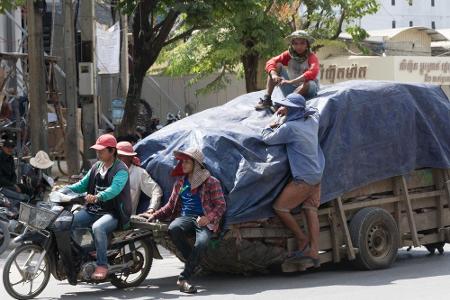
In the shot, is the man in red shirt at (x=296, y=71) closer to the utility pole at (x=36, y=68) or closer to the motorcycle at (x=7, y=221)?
the motorcycle at (x=7, y=221)

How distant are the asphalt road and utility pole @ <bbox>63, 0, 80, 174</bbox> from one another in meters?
5.18

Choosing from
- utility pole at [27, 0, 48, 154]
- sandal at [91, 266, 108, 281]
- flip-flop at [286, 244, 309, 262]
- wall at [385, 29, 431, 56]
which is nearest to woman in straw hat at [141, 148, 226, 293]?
sandal at [91, 266, 108, 281]

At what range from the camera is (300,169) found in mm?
9359

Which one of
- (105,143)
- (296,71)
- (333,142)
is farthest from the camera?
(296,71)

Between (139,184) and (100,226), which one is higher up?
(139,184)

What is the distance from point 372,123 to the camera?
1023 cm

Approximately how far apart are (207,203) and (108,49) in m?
11.1

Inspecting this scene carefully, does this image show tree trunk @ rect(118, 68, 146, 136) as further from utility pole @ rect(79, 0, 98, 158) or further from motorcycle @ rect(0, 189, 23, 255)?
motorcycle @ rect(0, 189, 23, 255)

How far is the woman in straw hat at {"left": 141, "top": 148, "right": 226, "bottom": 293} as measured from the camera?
8.88 m

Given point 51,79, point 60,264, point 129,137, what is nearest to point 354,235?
point 60,264

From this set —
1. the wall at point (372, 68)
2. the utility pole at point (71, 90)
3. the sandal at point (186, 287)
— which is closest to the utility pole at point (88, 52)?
the utility pole at point (71, 90)

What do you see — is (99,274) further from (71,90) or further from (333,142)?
(71,90)

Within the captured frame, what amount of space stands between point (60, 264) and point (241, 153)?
7.12ft

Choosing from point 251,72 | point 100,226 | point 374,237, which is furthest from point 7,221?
point 251,72
